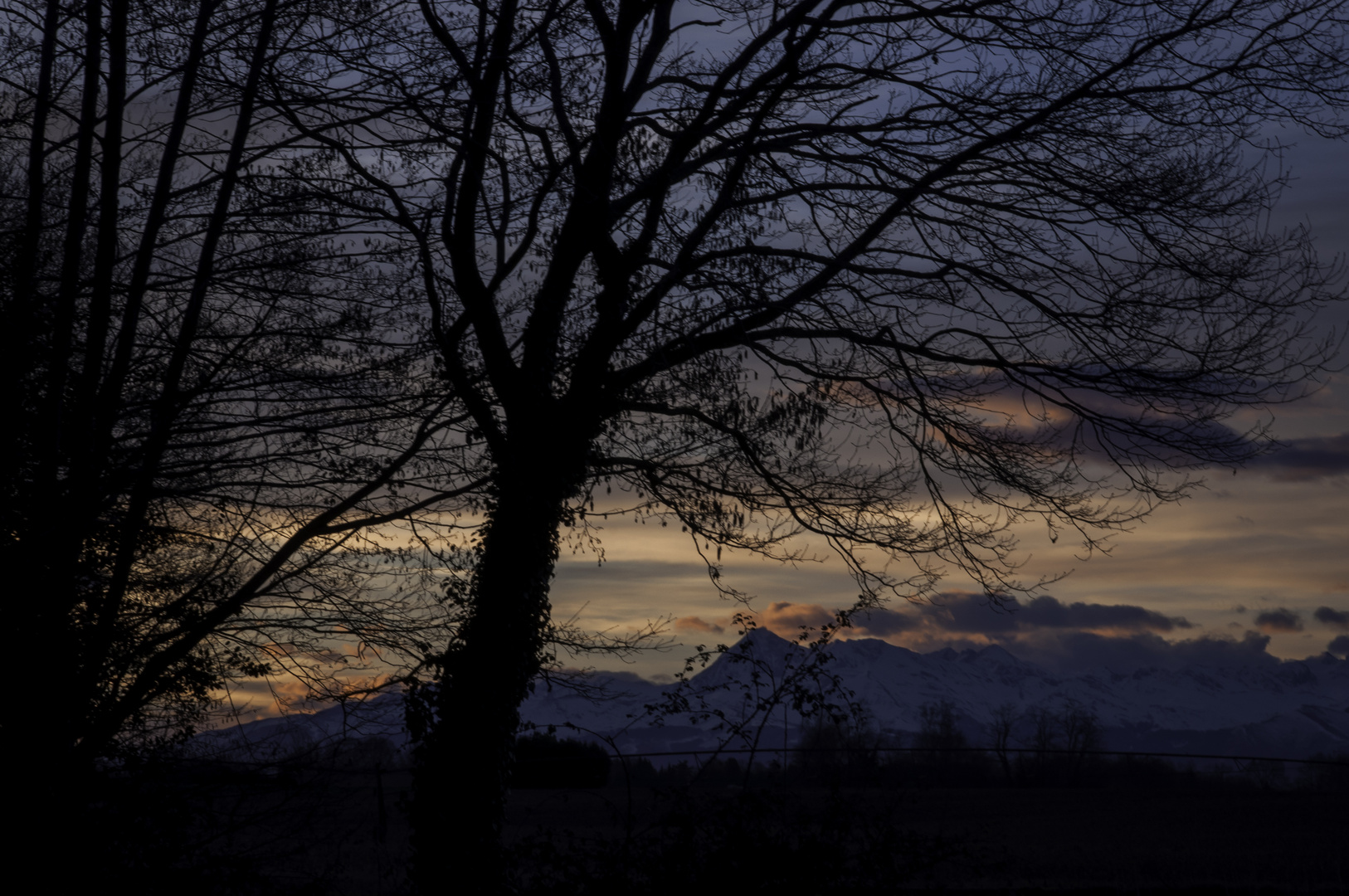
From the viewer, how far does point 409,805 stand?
26.3ft

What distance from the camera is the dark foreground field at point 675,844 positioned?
6.23m

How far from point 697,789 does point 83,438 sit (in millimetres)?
5584

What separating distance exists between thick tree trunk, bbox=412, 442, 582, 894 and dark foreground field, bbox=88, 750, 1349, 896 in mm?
318

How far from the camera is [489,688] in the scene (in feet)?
27.2

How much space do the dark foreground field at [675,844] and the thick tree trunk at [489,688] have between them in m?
0.32

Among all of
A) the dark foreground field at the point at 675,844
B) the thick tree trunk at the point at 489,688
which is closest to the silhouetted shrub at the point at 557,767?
the dark foreground field at the point at 675,844

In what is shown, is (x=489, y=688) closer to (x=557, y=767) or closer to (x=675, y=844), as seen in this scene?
(x=557, y=767)

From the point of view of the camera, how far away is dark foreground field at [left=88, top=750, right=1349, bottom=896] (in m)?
6.23

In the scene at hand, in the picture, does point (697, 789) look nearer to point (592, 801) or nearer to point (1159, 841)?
point (592, 801)

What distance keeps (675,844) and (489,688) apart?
2.46 meters

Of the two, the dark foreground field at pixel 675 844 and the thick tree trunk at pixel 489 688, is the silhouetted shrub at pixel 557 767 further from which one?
the thick tree trunk at pixel 489 688

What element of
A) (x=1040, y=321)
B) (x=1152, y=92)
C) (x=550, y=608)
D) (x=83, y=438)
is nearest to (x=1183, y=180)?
(x=1152, y=92)

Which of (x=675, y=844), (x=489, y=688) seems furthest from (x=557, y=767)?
(x=675, y=844)

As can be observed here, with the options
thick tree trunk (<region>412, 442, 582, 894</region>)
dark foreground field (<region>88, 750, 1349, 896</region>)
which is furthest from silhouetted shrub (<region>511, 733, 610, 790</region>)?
thick tree trunk (<region>412, 442, 582, 894</region>)
